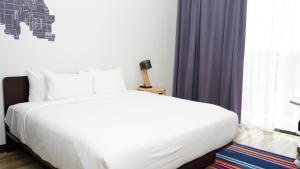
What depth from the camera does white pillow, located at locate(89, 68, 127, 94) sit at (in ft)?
10.3

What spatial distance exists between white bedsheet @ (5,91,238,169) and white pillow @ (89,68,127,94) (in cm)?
35

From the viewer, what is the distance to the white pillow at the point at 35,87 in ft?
8.88

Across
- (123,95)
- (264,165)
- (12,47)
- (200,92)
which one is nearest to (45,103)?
(12,47)

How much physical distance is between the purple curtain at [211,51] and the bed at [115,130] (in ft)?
4.79

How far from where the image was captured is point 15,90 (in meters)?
2.69

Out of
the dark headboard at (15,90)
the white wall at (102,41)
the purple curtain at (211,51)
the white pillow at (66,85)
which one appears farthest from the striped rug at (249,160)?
the dark headboard at (15,90)

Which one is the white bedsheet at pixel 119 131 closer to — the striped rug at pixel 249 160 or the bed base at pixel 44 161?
the bed base at pixel 44 161

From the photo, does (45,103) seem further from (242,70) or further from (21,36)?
(242,70)

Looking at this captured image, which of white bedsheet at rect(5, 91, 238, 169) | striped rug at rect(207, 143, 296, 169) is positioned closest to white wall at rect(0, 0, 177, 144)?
white bedsheet at rect(5, 91, 238, 169)

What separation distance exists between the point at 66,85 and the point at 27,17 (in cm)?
84

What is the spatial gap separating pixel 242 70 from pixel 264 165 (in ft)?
5.45

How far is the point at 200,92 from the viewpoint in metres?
4.30

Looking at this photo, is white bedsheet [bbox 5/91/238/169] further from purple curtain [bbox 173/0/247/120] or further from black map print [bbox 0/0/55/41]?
purple curtain [bbox 173/0/247/120]

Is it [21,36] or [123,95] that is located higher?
[21,36]
